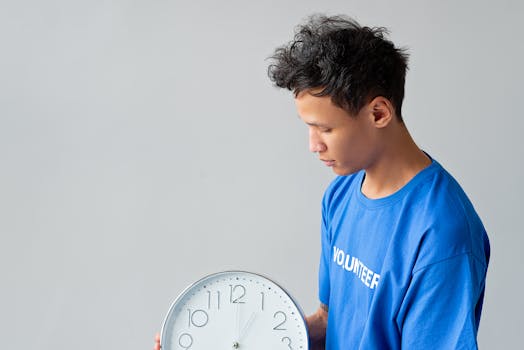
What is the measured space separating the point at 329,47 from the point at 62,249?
1.31 metres

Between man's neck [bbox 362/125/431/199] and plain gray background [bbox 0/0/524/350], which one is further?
plain gray background [bbox 0/0/524/350]

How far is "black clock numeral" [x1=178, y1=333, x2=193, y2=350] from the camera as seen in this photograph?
1369 mm

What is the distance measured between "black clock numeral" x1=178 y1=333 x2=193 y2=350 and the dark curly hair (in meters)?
0.48

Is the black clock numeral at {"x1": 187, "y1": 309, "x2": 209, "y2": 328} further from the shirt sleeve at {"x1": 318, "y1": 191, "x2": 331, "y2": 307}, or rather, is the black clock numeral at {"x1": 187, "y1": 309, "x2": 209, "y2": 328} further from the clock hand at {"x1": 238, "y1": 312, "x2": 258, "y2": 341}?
the shirt sleeve at {"x1": 318, "y1": 191, "x2": 331, "y2": 307}

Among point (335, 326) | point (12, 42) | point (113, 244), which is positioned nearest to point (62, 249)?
point (113, 244)

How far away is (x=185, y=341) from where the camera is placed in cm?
137

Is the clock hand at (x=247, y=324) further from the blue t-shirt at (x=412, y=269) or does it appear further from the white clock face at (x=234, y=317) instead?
the blue t-shirt at (x=412, y=269)

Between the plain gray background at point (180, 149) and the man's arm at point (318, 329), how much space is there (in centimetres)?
74

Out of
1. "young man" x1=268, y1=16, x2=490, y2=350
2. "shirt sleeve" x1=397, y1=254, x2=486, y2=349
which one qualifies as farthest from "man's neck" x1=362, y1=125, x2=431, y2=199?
"shirt sleeve" x1=397, y1=254, x2=486, y2=349

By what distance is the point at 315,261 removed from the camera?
88.4 inches

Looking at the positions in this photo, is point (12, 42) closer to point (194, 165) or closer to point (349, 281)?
point (194, 165)

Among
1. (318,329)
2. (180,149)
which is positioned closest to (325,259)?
(318,329)

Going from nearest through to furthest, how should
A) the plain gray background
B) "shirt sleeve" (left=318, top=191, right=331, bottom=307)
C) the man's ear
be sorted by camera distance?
the man's ear
"shirt sleeve" (left=318, top=191, right=331, bottom=307)
the plain gray background

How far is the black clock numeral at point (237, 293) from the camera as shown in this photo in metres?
1.38
